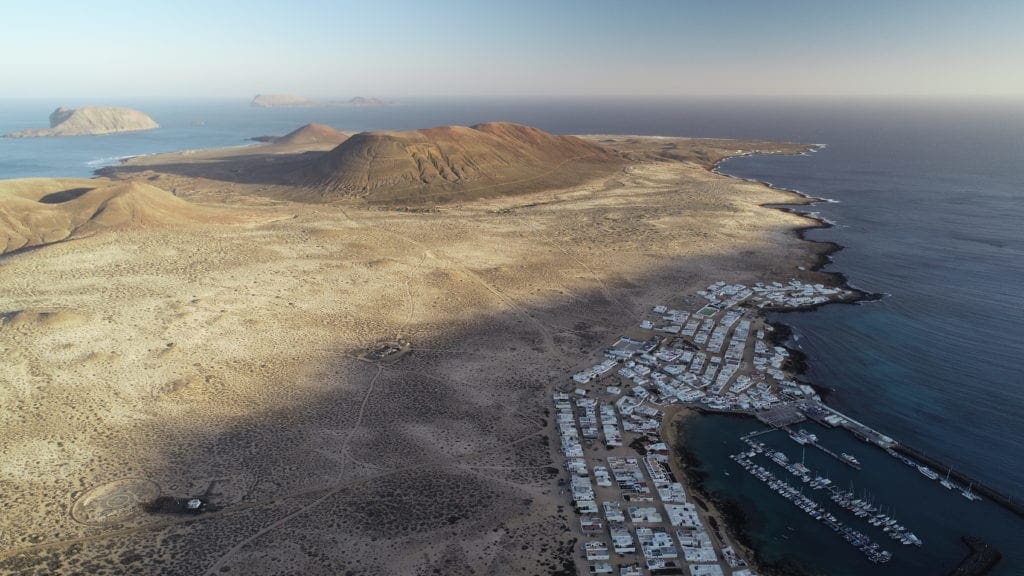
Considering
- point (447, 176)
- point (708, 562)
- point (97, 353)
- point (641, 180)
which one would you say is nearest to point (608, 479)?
point (708, 562)

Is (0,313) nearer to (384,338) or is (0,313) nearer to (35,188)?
(384,338)

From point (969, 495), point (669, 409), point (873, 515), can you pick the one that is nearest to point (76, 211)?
point (669, 409)

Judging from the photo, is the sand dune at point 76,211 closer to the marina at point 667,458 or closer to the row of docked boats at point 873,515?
the marina at point 667,458

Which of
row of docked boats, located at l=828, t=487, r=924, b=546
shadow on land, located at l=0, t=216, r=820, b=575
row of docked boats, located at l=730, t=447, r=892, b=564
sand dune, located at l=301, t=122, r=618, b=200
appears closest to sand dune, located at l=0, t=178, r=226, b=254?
sand dune, located at l=301, t=122, r=618, b=200

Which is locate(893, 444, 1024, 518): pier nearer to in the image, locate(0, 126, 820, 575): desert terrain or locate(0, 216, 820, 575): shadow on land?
locate(0, 216, 820, 575): shadow on land

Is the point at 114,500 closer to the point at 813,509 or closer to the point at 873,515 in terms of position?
the point at 813,509
